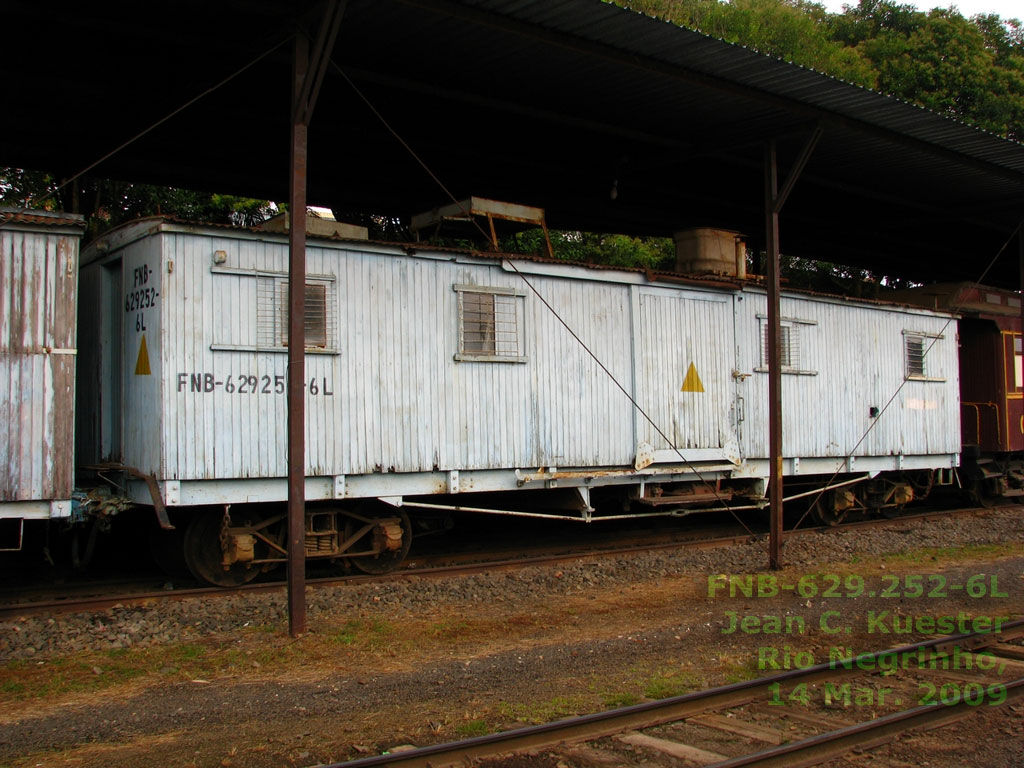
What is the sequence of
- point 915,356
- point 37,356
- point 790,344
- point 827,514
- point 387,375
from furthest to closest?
point 915,356 → point 827,514 → point 790,344 → point 387,375 → point 37,356

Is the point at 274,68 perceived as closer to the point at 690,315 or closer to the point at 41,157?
the point at 41,157

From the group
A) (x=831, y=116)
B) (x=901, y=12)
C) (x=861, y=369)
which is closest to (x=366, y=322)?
(x=831, y=116)

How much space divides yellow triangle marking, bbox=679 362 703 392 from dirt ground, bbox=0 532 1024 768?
10.6 feet

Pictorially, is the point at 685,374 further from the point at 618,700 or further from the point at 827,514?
the point at 618,700

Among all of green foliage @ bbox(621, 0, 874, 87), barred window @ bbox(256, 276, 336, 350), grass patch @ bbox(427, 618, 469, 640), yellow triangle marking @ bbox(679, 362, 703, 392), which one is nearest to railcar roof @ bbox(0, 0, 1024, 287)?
barred window @ bbox(256, 276, 336, 350)

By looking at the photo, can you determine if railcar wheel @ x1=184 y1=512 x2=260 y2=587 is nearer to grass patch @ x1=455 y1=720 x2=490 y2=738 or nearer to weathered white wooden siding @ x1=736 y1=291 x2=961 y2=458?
grass patch @ x1=455 y1=720 x2=490 y2=738

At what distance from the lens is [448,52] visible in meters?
9.62

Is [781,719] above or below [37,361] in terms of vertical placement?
below

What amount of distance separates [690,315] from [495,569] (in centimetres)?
463

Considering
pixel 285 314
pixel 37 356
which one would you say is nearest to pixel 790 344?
pixel 285 314

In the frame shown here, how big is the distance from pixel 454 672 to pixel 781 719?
238 cm

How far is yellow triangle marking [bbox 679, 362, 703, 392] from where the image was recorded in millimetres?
12852

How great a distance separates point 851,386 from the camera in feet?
49.6

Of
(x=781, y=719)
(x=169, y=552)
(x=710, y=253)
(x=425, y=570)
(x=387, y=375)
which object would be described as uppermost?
(x=710, y=253)
